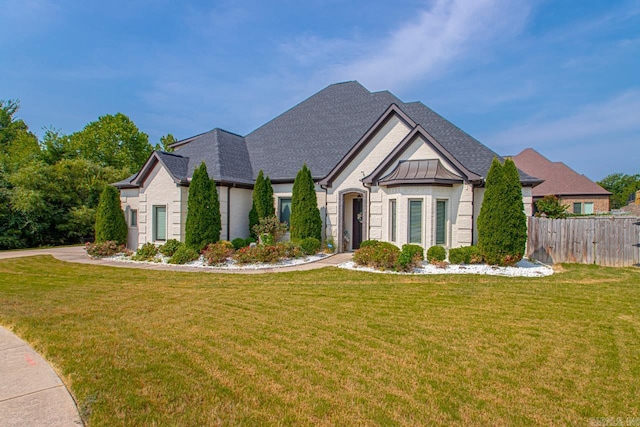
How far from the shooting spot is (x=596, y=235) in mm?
13242

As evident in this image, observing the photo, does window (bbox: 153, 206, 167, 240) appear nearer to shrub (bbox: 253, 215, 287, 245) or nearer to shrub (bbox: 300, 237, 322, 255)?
shrub (bbox: 253, 215, 287, 245)

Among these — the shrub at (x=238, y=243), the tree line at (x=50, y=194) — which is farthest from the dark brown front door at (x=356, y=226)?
the tree line at (x=50, y=194)

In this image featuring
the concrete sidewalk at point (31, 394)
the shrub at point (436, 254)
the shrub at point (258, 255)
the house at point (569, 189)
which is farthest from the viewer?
the house at point (569, 189)

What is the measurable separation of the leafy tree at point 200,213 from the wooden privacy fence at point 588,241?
13.6m

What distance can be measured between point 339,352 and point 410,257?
295 inches

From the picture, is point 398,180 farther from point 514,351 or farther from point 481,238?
point 514,351

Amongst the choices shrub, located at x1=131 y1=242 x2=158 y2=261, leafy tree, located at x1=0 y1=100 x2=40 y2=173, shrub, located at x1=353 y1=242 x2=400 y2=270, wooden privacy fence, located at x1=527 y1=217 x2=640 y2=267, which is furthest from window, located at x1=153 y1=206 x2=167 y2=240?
leafy tree, located at x1=0 y1=100 x2=40 y2=173

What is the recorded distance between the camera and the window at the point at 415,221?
13688 millimetres

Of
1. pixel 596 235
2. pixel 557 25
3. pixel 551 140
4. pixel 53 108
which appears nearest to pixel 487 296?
pixel 596 235

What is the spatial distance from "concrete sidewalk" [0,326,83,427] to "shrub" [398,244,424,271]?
9489 mm

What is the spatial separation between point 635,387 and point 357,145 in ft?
42.5

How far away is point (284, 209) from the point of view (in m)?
18.0

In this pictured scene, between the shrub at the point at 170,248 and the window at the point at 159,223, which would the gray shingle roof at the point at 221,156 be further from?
the shrub at the point at 170,248

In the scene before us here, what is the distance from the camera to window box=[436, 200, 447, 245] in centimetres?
1377
